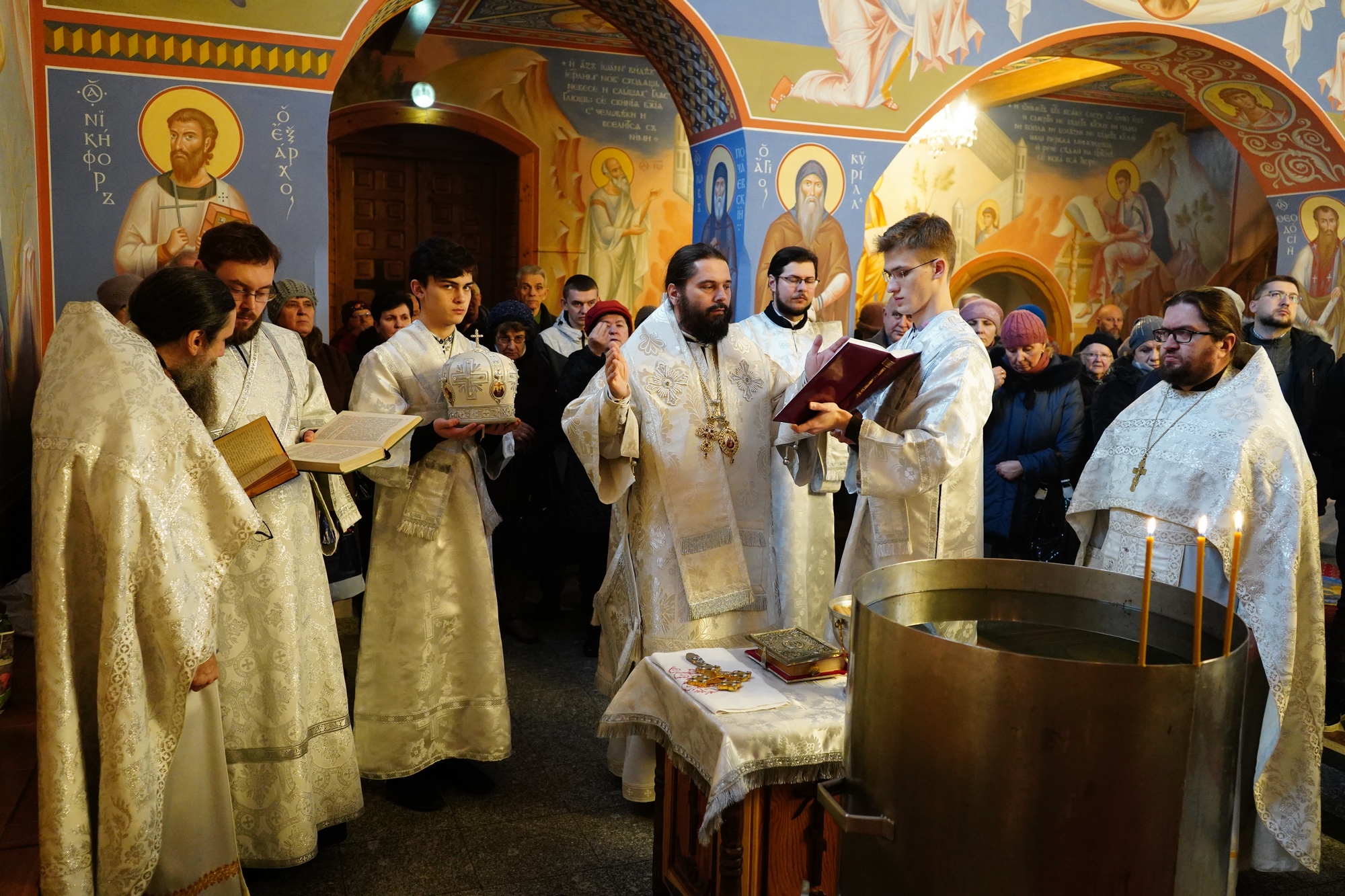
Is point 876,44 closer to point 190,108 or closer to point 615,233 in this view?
point 615,233

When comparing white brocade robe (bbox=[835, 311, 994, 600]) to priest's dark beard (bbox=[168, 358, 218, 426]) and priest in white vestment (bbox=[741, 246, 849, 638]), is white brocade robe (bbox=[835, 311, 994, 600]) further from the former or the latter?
priest's dark beard (bbox=[168, 358, 218, 426])

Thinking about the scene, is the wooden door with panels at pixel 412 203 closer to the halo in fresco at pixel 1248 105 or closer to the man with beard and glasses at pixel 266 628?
the halo in fresco at pixel 1248 105

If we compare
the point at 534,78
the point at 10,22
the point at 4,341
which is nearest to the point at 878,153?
the point at 534,78

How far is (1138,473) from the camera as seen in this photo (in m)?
3.01

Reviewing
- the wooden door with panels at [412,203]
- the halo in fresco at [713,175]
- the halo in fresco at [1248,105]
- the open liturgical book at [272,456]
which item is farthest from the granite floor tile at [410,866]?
the halo in fresco at [1248,105]

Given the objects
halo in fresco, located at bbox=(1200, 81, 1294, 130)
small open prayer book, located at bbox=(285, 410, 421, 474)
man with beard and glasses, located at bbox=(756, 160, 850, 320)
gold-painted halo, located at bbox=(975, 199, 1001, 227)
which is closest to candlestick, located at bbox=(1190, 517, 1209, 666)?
small open prayer book, located at bbox=(285, 410, 421, 474)

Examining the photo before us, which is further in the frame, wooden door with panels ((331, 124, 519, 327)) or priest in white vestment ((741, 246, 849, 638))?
wooden door with panels ((331, 124, 519, 327))

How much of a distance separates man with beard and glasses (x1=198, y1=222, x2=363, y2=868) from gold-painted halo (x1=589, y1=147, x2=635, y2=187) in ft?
25.7

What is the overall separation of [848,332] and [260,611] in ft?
16.4

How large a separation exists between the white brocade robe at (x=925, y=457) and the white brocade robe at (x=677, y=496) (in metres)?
0.33

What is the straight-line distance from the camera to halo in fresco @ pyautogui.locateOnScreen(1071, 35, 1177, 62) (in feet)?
25.9

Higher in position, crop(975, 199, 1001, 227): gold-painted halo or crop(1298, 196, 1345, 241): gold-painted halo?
crop(975, 199, 1001, 227): gold-painted halo

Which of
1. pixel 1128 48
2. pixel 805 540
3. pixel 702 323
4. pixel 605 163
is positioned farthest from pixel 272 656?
pixel 605 163

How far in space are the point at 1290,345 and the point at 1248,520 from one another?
3.26m
